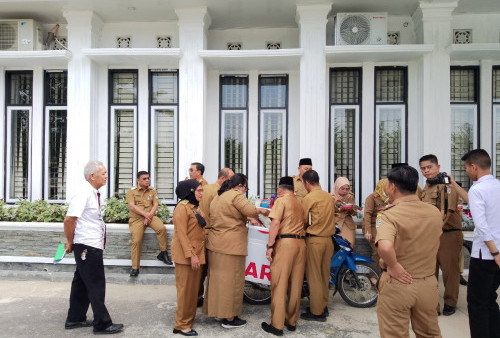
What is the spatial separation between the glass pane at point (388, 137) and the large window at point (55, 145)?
6.48m

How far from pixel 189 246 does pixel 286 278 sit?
1.12 m

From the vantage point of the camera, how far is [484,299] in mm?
3361

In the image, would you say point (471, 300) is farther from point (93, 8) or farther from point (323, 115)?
point (93, 8)

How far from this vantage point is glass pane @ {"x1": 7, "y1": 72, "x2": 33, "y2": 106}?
Answer: 8.05 m

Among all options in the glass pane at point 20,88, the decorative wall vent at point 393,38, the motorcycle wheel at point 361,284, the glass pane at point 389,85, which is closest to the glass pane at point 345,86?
the glass pane at point 389,85

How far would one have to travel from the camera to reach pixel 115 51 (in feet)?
23.8

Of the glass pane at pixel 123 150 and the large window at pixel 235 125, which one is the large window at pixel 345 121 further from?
the glass pane at pixel 123 150

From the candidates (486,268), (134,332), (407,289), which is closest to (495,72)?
(486,268)

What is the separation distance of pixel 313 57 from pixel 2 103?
6.45 m

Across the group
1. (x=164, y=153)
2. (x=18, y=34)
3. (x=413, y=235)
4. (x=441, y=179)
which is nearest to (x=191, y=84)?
(x=164, y=153)

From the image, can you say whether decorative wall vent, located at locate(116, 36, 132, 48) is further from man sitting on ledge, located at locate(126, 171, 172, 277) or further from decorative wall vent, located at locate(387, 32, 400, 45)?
decorative wall vent, located at locate(387, 32, 400, 45)

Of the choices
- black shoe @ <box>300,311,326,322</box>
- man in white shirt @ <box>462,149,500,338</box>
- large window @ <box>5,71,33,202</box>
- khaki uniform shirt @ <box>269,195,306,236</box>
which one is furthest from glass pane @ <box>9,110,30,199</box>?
man in white shirt @ <box>462,149,500,338</box>

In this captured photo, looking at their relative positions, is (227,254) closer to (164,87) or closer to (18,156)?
(164,87)

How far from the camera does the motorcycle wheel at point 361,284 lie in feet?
16.4
